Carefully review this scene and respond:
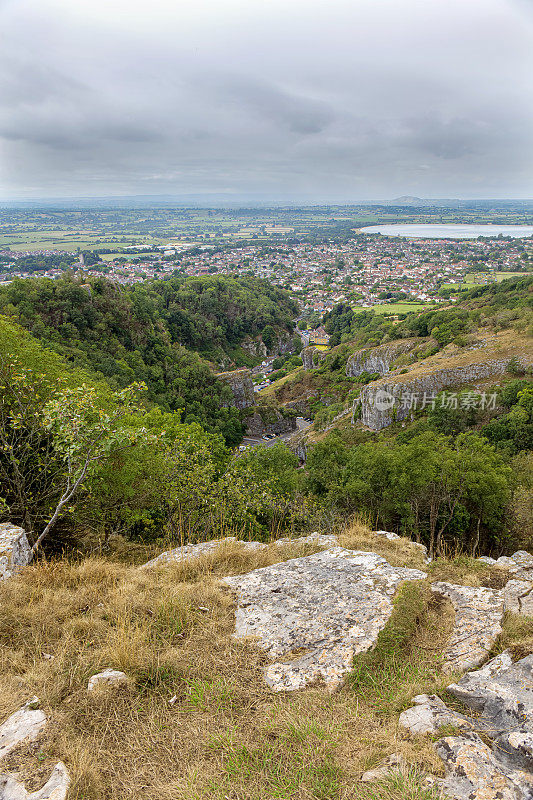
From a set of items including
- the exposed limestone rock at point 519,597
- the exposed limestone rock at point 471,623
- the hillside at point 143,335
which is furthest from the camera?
the hillside at point 143,335

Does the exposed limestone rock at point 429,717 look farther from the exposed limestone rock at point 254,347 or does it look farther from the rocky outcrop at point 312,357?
the exposed limestone rock at point 254,347

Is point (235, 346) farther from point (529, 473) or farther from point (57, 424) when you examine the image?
point (57, 424)

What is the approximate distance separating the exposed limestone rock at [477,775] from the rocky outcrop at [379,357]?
54.1 meters

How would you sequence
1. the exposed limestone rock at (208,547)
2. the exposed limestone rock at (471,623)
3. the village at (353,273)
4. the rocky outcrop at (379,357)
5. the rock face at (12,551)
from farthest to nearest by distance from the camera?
1. the village at (353,273)
2. the rocky outcrop at (379,357)
3. the exposed limestone rock at (208,547)
4. the rock face at (12,551)
5. the exposed limestone rock at (471,623)

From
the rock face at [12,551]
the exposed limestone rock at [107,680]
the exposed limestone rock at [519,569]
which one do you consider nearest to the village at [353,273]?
the exposed limestone rock at [519,569]

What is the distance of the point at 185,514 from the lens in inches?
455

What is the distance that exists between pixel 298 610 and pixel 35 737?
347cm

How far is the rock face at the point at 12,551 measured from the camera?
613 cm

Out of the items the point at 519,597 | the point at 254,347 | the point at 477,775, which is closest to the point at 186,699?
the point at 477,775

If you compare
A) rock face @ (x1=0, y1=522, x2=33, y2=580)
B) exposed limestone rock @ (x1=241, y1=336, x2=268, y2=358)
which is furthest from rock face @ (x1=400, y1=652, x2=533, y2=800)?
exposed limestone rock @ (x1=241, y1=336, x2=268, y2=358)

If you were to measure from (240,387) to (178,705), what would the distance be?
64850 millimetres

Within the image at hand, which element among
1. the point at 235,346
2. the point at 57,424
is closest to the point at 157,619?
the point at 57,424

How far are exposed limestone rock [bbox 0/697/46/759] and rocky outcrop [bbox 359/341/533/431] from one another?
38.5 metres

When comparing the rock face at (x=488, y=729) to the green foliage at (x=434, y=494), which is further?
the green foliage at (x=434, y=494)
